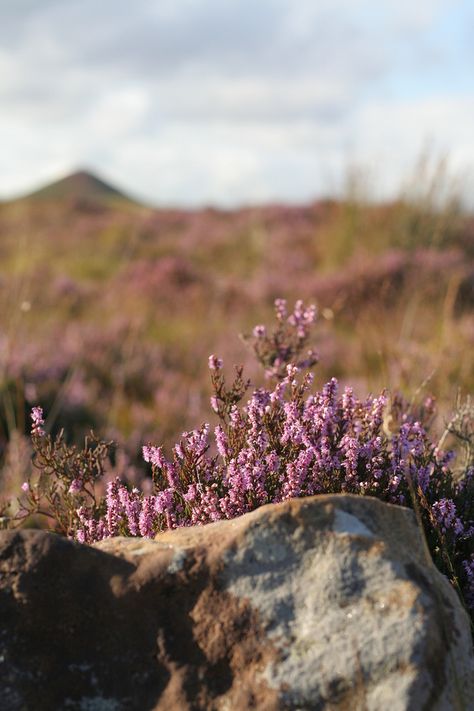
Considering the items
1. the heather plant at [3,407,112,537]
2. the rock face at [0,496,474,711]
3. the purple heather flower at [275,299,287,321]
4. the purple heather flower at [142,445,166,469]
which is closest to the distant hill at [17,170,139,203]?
the purple heather flower at [275,299,287,321]

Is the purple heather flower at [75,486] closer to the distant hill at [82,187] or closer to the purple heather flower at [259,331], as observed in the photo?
the purple heather flower at [259,331]

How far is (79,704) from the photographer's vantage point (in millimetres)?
1874

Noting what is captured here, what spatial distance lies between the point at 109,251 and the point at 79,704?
62.6 ft

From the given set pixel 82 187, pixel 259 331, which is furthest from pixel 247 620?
pixel 82 187

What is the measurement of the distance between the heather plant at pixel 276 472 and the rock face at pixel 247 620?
39cm

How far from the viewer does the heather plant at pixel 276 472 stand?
96.0 inches

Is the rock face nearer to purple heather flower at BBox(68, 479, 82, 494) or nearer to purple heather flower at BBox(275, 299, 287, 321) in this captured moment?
purple heather flower at BBox(68, 479, 82, 494)

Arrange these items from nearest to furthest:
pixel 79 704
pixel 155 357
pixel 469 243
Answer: pixel 79 704
pixel 155 357
pixel 469 243

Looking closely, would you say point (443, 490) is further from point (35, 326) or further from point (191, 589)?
point (35, 326)

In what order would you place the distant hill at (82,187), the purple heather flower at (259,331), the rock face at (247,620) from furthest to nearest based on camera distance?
the distant hill at (82,187), the purple heather flower at (259,331), the rock face at (247,620)

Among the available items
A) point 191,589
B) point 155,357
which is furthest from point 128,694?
point 155,357

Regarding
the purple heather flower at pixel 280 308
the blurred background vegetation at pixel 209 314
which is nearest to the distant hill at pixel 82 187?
the blurred background vegetation at pixel 209 314

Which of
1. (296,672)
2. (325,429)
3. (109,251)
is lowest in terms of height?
(109,251)

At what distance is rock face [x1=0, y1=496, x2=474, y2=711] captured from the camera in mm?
1794
